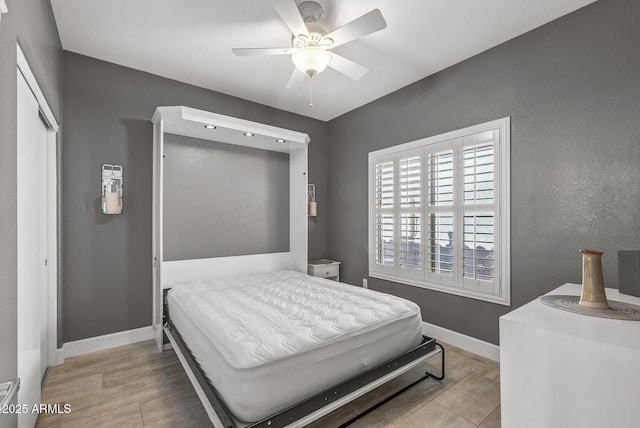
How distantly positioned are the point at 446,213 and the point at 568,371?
2.01 m

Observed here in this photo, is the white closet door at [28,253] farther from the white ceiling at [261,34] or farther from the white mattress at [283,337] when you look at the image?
the white ceiling at [261,34]

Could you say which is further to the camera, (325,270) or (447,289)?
(325,270)

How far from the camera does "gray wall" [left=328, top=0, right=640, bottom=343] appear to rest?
2.03 m

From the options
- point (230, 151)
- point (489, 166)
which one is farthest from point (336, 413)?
point (230, 151)

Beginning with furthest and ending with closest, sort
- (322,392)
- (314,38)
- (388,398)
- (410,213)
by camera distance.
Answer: (410,213)
(314,38)
(388,398)
(322,392)

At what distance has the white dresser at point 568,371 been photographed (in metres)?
1.01

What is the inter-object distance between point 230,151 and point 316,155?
4.52ft

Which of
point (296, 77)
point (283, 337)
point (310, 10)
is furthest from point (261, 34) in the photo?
point (283, 337)

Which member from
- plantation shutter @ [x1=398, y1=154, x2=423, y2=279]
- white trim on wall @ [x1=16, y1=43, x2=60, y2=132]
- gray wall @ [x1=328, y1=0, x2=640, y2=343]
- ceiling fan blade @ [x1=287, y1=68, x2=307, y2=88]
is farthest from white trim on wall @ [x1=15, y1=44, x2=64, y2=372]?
gray wall @ [x1=328, y1=0, x2=640, y2=343]

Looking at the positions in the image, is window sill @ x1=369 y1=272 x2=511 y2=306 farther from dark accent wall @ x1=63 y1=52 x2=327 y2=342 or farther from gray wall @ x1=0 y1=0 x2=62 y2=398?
gray wall @ x1=0 y1=0 x2=62 y2=398

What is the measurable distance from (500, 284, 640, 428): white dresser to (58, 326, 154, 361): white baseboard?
318cm

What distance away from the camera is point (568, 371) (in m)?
1.12

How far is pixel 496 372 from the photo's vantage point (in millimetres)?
2422

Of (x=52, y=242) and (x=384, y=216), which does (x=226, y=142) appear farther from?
(x=384, y=216)
